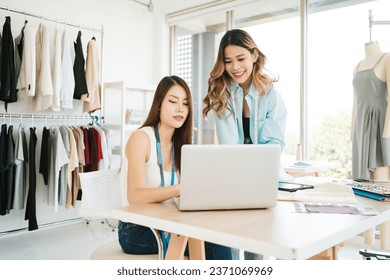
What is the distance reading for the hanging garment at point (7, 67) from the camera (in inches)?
115

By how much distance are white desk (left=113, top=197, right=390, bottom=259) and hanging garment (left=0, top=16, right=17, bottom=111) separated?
2.34 meters

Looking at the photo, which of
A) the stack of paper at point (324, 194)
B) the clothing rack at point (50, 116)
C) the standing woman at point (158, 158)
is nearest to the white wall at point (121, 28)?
the clothing rack at point (50, 116)

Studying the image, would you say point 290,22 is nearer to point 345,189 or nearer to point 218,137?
A: point 218,137

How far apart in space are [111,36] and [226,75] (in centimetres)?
283

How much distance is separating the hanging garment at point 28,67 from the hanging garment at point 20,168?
330mm

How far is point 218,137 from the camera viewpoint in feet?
5.56

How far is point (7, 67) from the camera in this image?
2.92m

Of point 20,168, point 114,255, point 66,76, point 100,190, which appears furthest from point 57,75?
point 114,255

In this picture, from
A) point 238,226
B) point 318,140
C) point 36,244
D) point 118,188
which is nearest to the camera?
point 238,226

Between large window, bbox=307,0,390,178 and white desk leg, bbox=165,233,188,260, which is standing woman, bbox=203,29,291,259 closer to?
white desk leg, bbox=165,233,188,260

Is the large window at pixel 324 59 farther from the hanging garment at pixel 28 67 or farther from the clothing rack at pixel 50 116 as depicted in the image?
the hanging garment at pixel 28 67

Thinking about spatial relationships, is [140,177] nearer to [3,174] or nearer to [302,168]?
[302,168]
